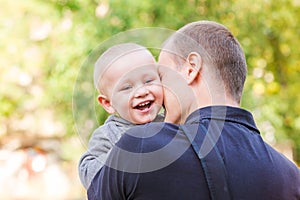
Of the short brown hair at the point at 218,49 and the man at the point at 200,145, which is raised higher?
the short brown hair at the point at 218,49

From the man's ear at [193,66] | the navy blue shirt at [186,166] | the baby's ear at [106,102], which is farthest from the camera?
the baby's ear at [106,102]

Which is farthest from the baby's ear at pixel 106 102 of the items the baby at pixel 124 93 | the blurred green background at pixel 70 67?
the blurred green background at pixel 70 67

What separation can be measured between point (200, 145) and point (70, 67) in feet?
11.7

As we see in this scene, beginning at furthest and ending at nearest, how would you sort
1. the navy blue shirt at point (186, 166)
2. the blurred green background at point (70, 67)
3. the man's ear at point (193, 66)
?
the blurred green background at point (70, 67), the man's ear at point (193, 66), the navy blue shirt at point (186, 166)

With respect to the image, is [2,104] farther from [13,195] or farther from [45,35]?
[13,195]

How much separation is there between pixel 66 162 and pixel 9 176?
100 centimetres

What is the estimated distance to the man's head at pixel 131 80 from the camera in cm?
151

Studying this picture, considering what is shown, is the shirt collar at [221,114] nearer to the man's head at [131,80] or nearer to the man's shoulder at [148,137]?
the man's shoulder at [148,137]

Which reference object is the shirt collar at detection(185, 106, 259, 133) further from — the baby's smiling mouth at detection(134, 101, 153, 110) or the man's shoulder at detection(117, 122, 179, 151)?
the baby's smiling mouth at detection(134, 101, 153, 110)

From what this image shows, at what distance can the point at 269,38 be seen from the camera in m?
6.11

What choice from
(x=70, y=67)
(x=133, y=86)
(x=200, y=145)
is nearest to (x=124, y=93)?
(x=133, y=86)

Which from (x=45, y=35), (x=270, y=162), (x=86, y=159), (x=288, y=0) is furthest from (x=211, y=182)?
(x=288, y=0)

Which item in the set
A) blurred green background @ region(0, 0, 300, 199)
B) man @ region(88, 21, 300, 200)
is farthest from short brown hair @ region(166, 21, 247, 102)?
blurred green background @ region(0, 0, 300, 199)

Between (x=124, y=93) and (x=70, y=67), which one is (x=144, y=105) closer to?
(x=124, y=93)
